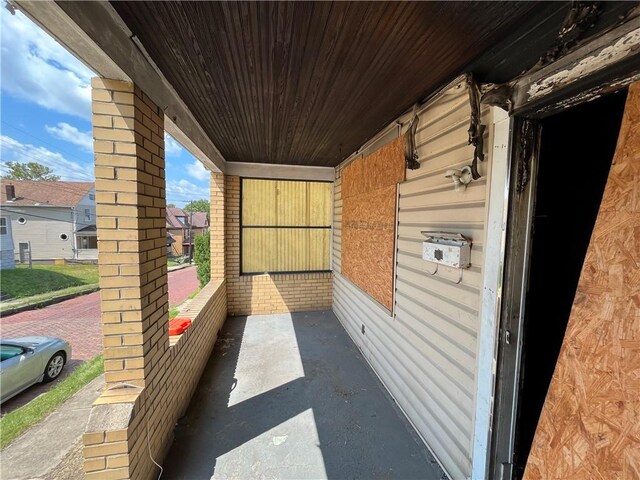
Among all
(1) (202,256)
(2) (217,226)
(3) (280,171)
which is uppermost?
(3) (280,171)

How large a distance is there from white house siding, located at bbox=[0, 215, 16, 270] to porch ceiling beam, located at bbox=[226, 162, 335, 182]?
18.8 m

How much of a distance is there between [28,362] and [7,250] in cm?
1858

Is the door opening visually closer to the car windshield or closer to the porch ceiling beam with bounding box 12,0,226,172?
the porch ceiling beam with bounding box 12,0,226,172

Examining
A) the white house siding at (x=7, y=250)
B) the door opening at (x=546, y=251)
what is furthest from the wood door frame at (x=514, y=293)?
the white house siding at (x=7, y=250)

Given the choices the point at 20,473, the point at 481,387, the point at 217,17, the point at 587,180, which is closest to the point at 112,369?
the point at 20,473

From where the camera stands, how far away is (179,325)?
8.43ft

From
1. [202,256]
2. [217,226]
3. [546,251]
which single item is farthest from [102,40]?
[202,256]

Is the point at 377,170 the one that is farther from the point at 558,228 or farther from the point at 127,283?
the point at 127,283

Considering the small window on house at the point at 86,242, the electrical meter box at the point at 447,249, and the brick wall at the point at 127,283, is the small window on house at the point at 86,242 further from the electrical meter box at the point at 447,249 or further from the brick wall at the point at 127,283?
the electrical meter box at the point at 447,249

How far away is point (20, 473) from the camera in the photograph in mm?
1940

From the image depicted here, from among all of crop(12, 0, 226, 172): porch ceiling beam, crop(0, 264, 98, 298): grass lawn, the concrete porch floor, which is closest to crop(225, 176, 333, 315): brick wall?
the concrete porch floor

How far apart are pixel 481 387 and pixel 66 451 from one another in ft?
11.1

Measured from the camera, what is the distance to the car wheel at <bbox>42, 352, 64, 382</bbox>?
4.15 metres

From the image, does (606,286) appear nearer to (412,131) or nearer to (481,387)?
(481,387)
